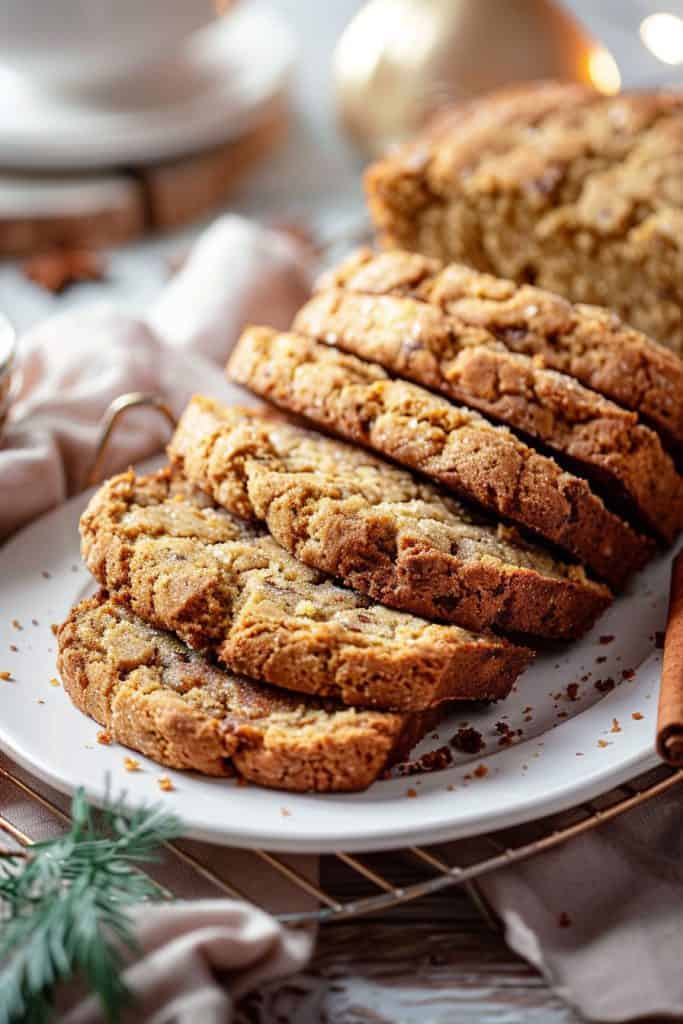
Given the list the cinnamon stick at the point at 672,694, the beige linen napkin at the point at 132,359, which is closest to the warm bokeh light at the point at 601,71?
the beige linen napkin at the point at 132,359

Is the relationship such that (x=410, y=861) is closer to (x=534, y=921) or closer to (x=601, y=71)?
(x=534, y=921)

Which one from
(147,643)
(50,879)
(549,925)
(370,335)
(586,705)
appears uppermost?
(370,335)

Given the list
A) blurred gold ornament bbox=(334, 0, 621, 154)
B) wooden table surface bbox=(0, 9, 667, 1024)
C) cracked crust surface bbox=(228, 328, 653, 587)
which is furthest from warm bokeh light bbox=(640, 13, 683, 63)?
wooden table surface bbox=(0, 9, 667, 1024)

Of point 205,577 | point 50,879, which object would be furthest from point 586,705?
point 50,879

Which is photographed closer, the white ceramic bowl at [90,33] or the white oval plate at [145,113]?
the white ceramic bowl at [90,33]

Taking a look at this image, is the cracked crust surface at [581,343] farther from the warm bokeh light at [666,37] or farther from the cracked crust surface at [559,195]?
the warm bokeh light at [666,37]

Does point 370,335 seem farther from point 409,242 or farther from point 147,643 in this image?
point 409,242
